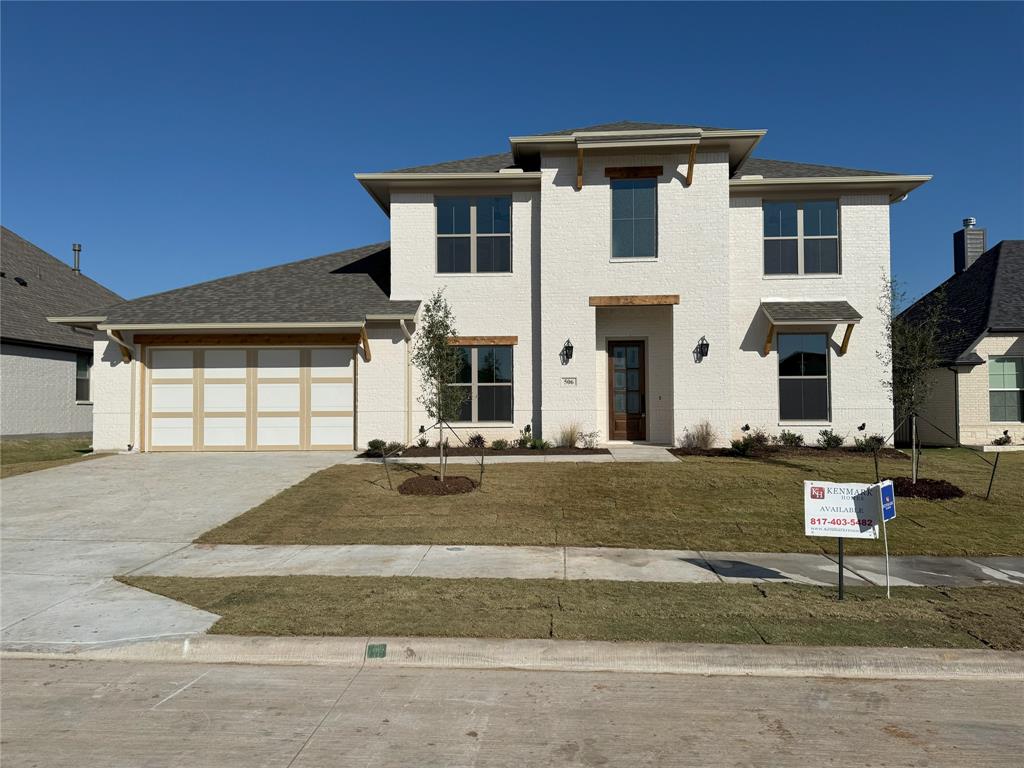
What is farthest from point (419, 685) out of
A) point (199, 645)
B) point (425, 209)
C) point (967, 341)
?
point (967, 341)

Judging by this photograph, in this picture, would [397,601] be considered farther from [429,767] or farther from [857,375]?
[857,375]

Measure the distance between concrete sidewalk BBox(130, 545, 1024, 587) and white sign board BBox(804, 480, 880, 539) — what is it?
94 centimetres

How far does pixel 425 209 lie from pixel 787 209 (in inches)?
371

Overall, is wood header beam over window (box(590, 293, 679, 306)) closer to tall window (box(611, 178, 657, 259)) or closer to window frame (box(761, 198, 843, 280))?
tall window (box(611, 178, 657, 259))

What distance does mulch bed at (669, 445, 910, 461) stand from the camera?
588 inches

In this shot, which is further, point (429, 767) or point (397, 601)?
point (397, 601)

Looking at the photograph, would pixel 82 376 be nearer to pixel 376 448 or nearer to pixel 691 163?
pixel 376 448

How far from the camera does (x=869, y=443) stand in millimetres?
16172

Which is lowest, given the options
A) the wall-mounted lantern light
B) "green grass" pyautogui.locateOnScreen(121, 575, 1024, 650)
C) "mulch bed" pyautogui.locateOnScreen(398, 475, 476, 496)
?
"green grass" pyautogui.locateOnScreen(121, 575, 1024, 650)

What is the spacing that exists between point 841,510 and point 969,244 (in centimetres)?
2403

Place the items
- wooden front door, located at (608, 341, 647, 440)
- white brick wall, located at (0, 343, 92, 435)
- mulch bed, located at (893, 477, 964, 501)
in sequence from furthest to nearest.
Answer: white brick wall, located at (0, 343, 92, 435) < wooden front door, located at (608, 341, 647, 440) < mulch bed, located at (893, 477, 964, 501)

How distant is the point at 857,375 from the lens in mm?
16672

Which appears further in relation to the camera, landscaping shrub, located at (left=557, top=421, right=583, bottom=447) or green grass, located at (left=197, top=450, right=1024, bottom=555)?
landscaping shrub, located at (left=557, top=421, right=583, bottom=447)

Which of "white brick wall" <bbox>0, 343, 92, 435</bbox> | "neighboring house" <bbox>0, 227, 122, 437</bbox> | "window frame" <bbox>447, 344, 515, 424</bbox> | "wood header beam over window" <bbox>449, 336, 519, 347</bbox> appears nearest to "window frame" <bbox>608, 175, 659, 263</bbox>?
"wood header beam over window" <bbox>449, 336, 519, 347</bbox>
